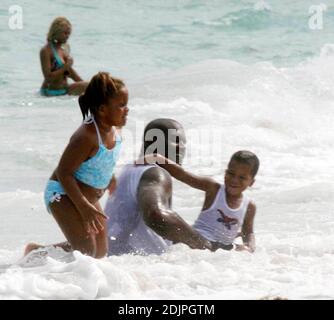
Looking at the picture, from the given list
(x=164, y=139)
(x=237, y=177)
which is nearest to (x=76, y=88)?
(x=237, y=177)

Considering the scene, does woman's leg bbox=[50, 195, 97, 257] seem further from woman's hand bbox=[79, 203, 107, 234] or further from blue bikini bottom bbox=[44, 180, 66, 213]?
woman's hand bbox=[79, 203, 107, 234]

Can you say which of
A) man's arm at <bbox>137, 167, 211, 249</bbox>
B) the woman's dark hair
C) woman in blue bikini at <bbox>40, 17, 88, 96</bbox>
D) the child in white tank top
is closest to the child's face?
the child in white tank top

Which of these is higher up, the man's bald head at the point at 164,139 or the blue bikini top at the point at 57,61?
the blue bikini top at the point at 57,61

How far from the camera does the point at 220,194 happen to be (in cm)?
598

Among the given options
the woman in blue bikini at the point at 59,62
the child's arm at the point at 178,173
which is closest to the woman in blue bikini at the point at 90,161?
the child's arm at the point at 178,173

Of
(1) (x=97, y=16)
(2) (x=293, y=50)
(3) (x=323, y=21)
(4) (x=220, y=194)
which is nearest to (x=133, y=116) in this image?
(4) (x=220, y=194)

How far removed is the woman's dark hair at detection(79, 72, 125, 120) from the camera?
208 inches

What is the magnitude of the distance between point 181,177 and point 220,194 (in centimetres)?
35

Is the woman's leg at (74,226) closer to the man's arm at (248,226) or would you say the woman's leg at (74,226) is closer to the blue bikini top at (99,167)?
the blue bikini top at (99,167)

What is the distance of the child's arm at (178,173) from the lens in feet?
18.4

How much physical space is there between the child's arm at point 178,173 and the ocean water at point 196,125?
47cm
